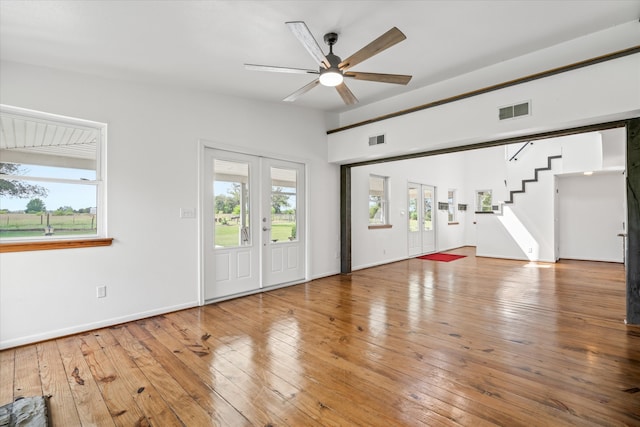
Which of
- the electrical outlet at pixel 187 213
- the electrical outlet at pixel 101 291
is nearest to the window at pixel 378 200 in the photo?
the electrical outlet at pixel 187 213

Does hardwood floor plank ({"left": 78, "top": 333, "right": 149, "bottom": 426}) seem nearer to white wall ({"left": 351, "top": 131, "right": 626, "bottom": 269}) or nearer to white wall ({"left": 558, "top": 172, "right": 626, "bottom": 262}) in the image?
white wall ({"left": 351, "top": 131, "right": 626, "bottom": 269})

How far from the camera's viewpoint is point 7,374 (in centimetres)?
236

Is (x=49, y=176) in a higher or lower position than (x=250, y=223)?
higher

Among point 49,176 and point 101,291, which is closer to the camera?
point 49,176

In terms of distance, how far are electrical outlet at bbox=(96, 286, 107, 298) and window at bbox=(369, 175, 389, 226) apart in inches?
199

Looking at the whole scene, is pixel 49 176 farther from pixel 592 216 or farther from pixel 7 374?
pixel 592 216

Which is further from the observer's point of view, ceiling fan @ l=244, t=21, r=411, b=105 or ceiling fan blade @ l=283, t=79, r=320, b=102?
ceiling fan blade @ l=283, t=79, r=320, b=102

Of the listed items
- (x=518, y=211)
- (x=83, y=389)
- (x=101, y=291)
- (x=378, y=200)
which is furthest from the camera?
(x=518, y=211)

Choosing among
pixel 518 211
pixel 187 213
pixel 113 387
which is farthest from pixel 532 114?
pixel 518 211

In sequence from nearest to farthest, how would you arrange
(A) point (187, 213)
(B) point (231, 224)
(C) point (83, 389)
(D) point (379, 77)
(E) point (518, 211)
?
(C) point (83, 389), (D) point (379, 77), (A) point (187, 213), (B) point (231, 224), (E) point (518, 211)

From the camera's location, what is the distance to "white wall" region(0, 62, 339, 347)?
2908 millimetres

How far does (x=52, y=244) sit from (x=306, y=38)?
3181 millimetres

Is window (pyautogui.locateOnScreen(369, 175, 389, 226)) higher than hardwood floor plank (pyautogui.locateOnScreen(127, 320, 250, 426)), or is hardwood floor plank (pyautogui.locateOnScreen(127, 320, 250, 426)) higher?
window (pyautogui.locateOnScreen(369, 175, 389, 226))

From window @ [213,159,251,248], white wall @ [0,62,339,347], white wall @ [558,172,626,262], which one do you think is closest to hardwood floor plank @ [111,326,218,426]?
white wall @ [0,62,339,347]
